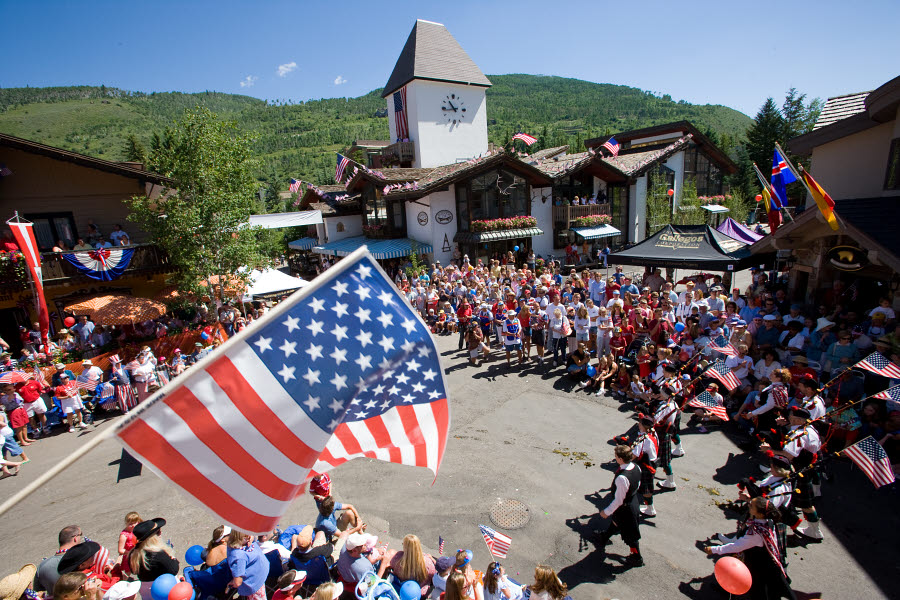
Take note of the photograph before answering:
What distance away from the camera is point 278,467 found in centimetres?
287

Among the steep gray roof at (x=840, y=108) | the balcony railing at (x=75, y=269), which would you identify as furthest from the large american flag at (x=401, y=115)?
the steep gray roof at (x=840, y=108)

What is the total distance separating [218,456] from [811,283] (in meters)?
13.2

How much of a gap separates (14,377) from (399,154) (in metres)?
25.3

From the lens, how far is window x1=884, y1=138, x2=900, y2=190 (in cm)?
928

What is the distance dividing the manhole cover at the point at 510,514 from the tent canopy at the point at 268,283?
11250mm

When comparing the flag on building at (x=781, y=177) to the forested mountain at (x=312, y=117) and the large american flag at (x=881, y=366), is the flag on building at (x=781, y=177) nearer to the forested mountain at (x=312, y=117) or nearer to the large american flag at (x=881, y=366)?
the large american flag at (x=881, y=366)

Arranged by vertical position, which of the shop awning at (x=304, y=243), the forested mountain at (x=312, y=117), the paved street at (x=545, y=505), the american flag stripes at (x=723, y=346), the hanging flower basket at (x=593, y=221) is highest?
the forested mountain at (x=312, y=117)

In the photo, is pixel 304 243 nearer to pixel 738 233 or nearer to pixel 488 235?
pixel 488 235

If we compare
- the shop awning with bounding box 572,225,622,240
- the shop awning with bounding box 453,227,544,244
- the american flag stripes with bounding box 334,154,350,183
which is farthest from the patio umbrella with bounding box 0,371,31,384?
the shop awning with bounding box 572,225,622,240

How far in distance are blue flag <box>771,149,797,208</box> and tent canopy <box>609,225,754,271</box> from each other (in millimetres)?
1445

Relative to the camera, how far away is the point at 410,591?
4.23 meters

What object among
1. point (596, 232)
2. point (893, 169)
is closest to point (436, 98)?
point (596, 232)

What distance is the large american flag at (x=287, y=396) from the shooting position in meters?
2.64

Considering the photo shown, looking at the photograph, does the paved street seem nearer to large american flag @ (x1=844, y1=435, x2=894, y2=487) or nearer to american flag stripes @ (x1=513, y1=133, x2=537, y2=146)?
large american flag @ (x1=844, y1=435, x2=894, y2=487)
